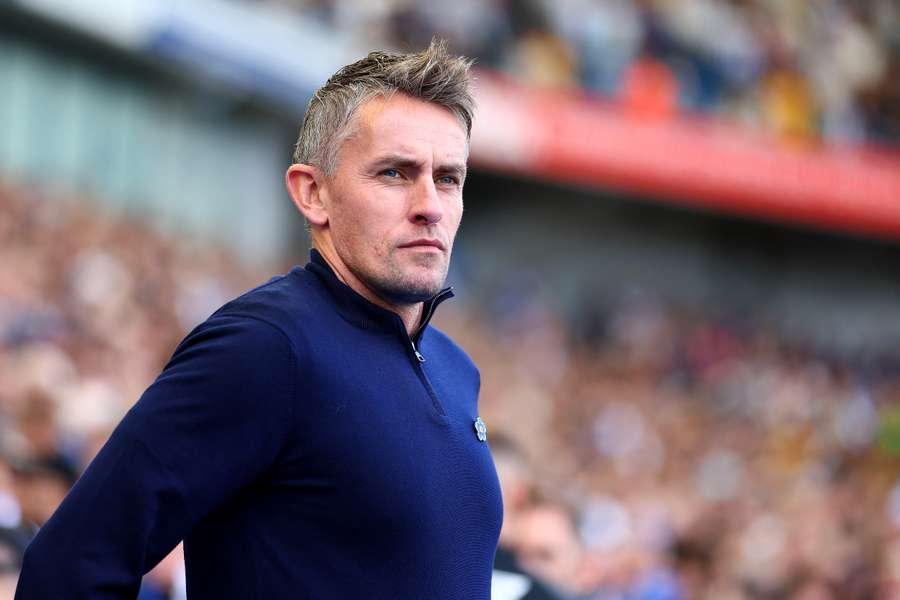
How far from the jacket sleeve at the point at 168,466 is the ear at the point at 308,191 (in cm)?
31

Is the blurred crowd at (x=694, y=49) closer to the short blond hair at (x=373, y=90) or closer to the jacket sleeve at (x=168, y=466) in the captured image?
the short blond hair at (x=373, y=90)

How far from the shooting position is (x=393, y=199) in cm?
184

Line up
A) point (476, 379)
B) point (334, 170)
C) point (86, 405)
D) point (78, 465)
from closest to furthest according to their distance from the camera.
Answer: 1. point (334, 170)
2. point (476, 379)
3. point (78, 465)
4. point (86, 405)

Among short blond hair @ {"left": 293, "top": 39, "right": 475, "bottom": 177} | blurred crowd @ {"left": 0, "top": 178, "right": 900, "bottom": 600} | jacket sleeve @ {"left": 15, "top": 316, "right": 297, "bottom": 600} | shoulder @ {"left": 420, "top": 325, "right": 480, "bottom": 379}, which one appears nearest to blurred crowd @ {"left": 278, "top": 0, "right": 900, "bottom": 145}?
blurred crowd @ {"left": 0, "top": 178, "right": 900, "bottom": 600}

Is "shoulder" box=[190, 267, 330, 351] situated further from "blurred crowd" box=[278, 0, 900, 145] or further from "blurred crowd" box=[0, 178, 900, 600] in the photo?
"blurred crowd" box=[278, 0, 900, 145]

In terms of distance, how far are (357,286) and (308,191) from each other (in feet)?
0.55

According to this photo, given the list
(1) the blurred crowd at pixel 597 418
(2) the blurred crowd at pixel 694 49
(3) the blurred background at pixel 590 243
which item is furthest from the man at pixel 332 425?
(2) the blurred crowd at pixel 694 49

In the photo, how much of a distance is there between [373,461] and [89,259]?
7.67 metres

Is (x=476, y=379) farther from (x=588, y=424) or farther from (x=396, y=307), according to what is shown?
(x=588, y=424)

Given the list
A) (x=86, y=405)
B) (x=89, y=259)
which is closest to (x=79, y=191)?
(x=89, y=259)

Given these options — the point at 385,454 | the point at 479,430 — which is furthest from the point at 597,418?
the point at 385,454

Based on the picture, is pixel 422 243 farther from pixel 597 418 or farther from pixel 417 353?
pixel 597 418

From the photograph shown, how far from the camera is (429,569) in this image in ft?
5.60

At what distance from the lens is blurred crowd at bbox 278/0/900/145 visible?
1412 cm
